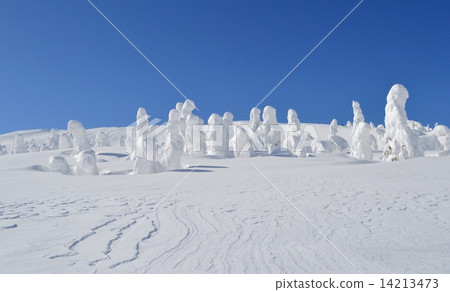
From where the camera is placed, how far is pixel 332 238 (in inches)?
203

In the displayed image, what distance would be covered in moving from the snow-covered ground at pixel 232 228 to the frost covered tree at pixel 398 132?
10.1 meters

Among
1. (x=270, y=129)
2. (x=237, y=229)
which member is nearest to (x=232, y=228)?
(x=237, y=229)

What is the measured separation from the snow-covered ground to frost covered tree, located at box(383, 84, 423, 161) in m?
10.1

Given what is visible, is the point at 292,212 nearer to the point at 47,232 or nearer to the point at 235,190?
the point at 235,190

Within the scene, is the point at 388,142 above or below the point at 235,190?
above

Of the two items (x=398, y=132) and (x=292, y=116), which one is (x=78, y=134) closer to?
(x=292, y=116)

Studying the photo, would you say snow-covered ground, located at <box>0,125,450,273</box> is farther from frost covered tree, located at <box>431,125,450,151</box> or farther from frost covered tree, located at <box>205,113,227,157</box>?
frost covered tree, located at <box>431,125,450,151</box>

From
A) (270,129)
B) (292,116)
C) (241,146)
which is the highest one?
(292,116)

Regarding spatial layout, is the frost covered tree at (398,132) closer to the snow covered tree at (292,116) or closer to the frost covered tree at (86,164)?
the frost covered tree at (86,164)

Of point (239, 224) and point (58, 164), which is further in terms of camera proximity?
point (58, 164)

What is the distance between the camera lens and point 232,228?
562 centimetres

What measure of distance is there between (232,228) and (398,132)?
56.2 feet
